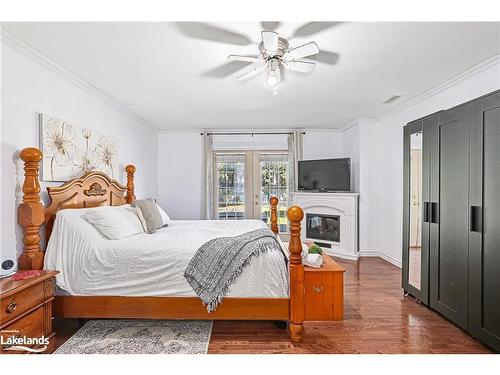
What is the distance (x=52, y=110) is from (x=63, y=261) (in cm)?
148

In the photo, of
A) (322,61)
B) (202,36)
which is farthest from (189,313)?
(322,61)

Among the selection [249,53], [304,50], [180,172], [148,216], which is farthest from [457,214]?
[180,172]

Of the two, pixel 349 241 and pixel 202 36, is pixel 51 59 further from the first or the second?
pixel 349 241

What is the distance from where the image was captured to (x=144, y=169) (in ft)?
16.6

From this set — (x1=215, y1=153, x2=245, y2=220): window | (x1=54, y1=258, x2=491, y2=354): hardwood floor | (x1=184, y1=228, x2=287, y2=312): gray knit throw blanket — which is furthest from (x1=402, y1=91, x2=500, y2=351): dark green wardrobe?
(x1=215, y1=153, x2=245, y2=220): window

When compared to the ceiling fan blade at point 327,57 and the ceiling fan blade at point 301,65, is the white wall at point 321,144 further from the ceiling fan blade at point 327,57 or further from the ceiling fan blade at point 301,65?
the ceiling fan blade at point 301,65

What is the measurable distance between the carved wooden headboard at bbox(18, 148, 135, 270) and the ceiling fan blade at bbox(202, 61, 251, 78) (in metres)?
1.74

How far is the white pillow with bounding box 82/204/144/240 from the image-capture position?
2631mm

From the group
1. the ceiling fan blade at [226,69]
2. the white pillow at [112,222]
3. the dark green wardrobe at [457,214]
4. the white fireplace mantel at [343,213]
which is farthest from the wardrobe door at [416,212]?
the white pillow at [112,222]

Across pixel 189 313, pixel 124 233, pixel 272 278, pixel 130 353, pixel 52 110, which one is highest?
pixel 52 110

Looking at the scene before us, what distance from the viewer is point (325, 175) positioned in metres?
5.33

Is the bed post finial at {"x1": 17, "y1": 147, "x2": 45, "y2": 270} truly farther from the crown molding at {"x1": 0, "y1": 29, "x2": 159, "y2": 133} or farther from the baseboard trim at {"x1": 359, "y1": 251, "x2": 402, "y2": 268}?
the baseboard trim at {"x1": 359, "y1": 251, "x2": 402, "y2": 268}

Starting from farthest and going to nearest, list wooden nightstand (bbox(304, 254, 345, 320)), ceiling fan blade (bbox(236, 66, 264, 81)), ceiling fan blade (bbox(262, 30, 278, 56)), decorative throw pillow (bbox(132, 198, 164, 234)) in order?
decorative throw pillow (bbox(132, 198, 164, 234)) < wooden nightstand (bbox(304, 254, 345, 320)) < ceiling fan blade (bbox(236, 66, 264, 81)) < ceiling fan blade (bbox(262, 30, 278, 56))

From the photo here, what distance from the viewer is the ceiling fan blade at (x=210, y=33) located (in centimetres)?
204
